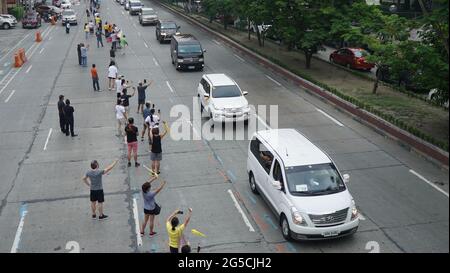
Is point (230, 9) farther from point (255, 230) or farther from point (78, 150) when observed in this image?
point (255, 230)

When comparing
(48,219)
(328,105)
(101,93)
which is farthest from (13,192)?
(328,105)

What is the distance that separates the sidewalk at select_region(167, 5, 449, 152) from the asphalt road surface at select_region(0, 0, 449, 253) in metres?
1.32

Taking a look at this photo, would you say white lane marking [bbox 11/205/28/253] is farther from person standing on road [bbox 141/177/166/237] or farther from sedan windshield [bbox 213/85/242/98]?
sedan windshield [bbox 213/85/242/98]

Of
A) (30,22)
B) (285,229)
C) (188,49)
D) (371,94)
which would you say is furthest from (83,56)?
(30,22)

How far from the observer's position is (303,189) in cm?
1223

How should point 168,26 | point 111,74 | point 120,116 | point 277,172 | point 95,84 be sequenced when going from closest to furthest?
1. point 277,172
2. point 120,116
3. point 111,74
4. point 95,84
5. point 168,26

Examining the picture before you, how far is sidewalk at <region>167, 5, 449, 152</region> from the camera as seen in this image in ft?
62.8

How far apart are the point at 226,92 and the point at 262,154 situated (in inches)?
314

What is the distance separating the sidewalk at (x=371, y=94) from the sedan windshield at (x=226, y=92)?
5744 mm

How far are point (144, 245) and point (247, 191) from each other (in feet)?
13.0

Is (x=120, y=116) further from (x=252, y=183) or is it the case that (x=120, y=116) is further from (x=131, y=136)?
(x=252, y=183)

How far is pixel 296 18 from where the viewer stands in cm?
3025

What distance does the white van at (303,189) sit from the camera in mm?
11672
